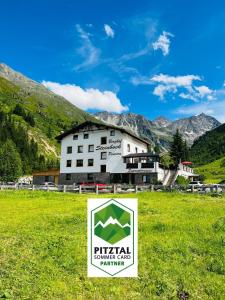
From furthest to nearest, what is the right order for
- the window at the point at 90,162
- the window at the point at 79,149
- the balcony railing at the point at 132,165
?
the window at the point at 79,149 < the window at the point at 90,162 < the balcony railing at the point at 132,165

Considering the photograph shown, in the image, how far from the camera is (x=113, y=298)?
9.73 metres

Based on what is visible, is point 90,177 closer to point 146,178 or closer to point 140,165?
point 140,165

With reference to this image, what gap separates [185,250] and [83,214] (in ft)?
28.1

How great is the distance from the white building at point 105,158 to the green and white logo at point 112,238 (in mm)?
50140

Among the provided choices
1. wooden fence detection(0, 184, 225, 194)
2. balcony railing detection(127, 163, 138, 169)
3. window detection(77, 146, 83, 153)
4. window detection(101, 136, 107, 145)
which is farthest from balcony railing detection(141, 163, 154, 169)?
wooden fence detection(0, 184, 225, 194)

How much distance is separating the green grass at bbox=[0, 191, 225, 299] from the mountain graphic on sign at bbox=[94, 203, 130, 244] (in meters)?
3.61

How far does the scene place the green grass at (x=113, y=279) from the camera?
Answer: 10062mm

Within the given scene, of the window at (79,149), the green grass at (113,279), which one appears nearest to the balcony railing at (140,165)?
the window at (79,149)

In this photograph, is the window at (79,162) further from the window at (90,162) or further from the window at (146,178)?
the window at (146,178)

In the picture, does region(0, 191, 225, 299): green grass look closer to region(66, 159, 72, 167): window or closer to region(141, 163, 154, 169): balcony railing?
region(141, 163, 154, 169): balcony railing

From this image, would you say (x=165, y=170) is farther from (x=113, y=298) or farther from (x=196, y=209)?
(x=113, y=298)

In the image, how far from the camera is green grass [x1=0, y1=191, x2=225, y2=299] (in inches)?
396

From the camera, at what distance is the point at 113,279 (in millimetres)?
10727

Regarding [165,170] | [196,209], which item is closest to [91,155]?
[165,170]
